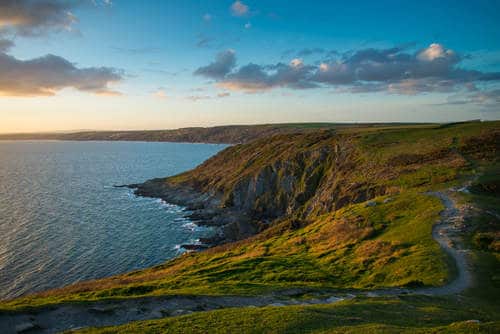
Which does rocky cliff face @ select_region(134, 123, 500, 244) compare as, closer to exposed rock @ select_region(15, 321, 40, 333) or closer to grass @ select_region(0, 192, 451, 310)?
grass @ select_region(0, 192, 451, 310)

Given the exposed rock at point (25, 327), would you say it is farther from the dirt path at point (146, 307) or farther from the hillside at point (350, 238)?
the hillside at point (350, 238)

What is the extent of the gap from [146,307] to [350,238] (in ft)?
94.2

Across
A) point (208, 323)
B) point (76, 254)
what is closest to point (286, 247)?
point (208, 323)

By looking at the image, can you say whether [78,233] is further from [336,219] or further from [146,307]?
[146,307]

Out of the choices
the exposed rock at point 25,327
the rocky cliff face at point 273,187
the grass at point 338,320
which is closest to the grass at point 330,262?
the exposed rock at point 25,327

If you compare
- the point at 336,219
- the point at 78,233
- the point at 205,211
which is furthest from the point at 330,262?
the point at 78,233

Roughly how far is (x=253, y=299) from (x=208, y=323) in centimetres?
890

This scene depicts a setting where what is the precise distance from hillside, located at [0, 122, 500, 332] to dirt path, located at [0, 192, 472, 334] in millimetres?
756

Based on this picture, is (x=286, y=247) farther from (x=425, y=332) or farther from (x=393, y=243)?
(x=425, y=332)

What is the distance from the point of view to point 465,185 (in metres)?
48.8

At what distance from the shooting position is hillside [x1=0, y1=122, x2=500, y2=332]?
886 inches

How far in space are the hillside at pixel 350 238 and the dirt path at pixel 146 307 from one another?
0.76 metres

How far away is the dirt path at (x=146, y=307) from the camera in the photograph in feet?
65.9

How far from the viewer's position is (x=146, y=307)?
76.4ft
